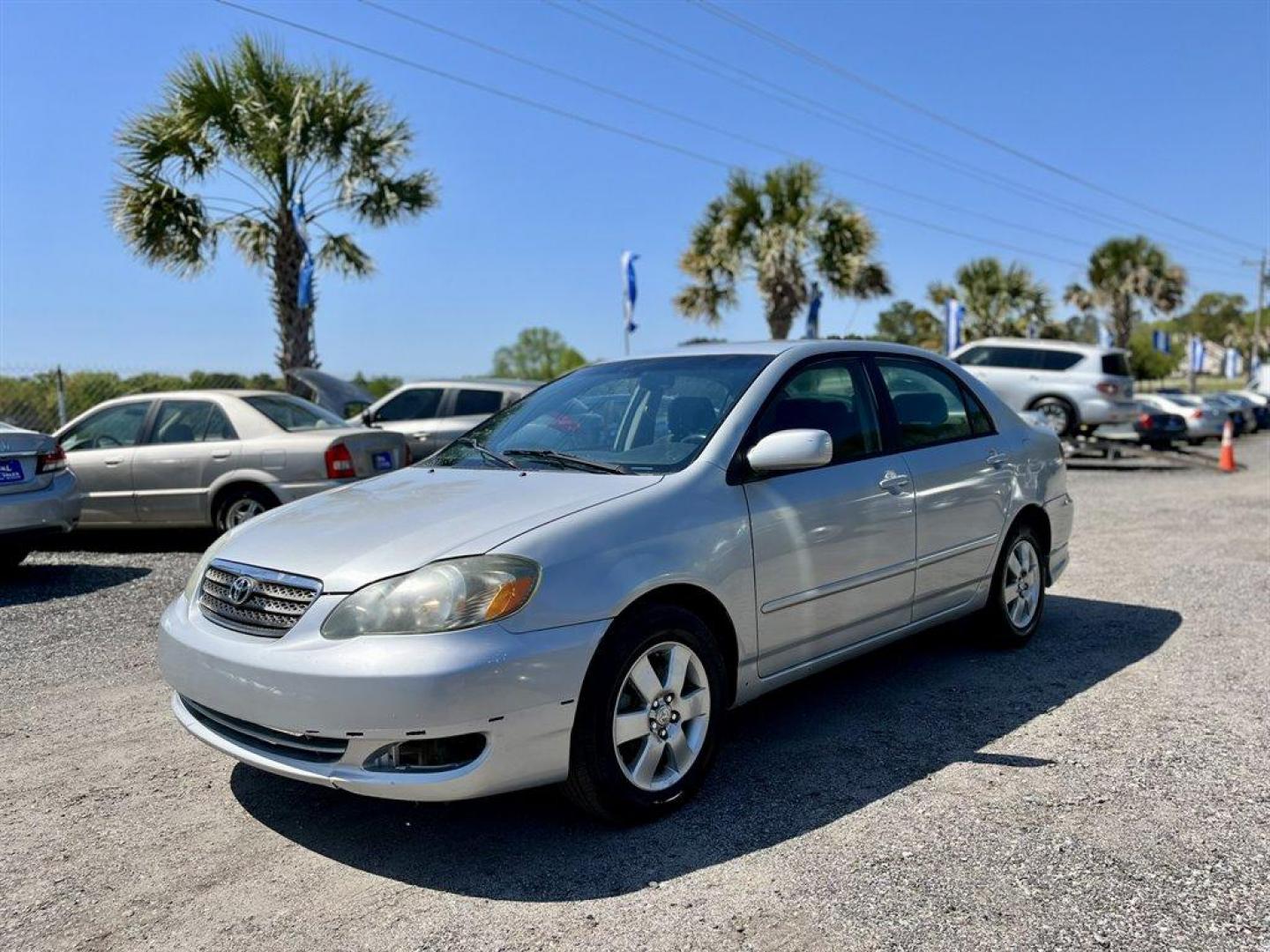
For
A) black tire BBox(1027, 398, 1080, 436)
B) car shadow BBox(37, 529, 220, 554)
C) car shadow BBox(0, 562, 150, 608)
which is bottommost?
car shadow BBox(37, 529, 220, 554)

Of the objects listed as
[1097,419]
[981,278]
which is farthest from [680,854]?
[981,278]

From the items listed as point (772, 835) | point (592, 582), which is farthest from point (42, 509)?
point (772, 835)

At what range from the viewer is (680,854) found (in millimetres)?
3223

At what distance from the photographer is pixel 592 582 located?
10.5ft

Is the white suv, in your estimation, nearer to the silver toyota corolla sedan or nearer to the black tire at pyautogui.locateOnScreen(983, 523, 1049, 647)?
the black tire at pyautogui.locateOnScreen(983, 523, 1049, 647)

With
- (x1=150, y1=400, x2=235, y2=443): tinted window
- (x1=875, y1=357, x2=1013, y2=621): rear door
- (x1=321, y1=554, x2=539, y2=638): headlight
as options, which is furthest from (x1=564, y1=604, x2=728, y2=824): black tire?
(x1=150, y1=400, x2=235, y2=443): tinted window

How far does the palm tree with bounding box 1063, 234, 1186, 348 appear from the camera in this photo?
38750 millimetres

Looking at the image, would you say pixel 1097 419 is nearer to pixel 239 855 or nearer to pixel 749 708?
pixel 749 708

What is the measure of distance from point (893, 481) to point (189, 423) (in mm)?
6739

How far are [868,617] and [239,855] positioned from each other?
255cm

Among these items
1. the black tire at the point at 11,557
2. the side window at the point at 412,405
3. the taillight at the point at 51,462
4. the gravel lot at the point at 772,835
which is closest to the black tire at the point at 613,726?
the gravel lot at the point at 772,835

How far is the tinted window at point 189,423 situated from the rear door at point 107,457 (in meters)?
0.17

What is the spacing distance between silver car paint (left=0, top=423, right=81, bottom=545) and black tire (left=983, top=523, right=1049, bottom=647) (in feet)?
21.2

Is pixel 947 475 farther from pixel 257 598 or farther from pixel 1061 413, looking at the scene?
pixel 1061 413
